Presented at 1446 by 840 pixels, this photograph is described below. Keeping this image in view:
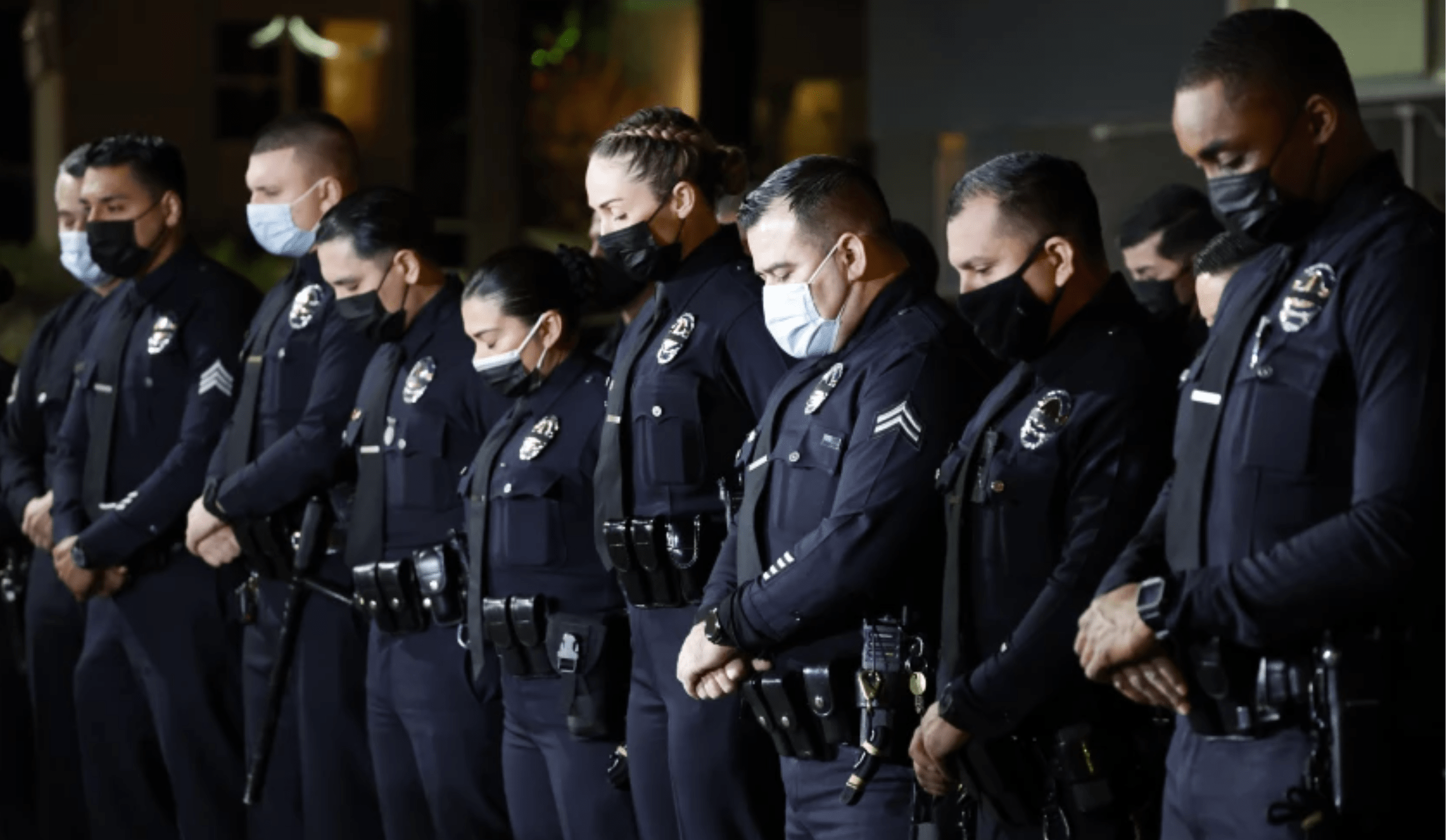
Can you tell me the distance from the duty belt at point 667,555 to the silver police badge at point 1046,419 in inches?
40.7

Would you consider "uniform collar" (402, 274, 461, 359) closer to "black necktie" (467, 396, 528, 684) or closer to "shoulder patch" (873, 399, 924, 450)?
"black necktie" (467, 396, 528, 684)

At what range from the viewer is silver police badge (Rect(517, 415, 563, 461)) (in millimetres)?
4891

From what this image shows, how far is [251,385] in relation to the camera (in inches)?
234

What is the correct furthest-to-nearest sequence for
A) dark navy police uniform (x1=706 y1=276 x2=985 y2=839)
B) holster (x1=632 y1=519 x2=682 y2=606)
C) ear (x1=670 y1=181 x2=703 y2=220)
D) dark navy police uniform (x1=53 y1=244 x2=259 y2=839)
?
dark navy police uniform (x1=53 y1=244 x2=259 y2=839) → ear (x1=670 y1=181 x2=703 y2=220) → holster (x1=632 y1=519 x2=682 y2=606) → dark navy police uniform (x1=706 y1=276 x2=985 y2=839)

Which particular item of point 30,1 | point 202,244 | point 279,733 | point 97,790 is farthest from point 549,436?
point 30,1

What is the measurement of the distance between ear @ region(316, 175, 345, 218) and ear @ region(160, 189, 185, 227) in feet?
2.11

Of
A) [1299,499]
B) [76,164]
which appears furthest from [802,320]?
[76,164]

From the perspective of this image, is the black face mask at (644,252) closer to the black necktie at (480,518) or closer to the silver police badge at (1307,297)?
the black necktie at (480,518)

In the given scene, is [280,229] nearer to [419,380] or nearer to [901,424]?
[419,380]

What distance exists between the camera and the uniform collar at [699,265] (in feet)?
15.2

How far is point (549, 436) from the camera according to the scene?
4910 mm

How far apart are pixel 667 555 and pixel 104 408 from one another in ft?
8.40

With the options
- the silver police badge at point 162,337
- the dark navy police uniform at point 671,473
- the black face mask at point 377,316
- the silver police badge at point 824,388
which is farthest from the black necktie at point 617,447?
the silver police badge at point 162,337

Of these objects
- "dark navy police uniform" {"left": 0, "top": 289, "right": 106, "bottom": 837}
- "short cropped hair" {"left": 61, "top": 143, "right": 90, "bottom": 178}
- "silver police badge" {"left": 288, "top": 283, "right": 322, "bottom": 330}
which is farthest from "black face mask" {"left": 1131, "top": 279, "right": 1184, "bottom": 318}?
"short cropped hair" {"left": 61, "top": 143, "right": 90, "bottom": 178}
